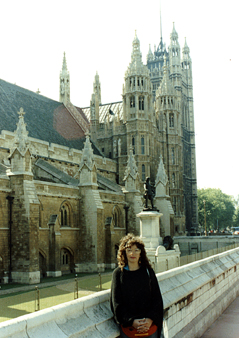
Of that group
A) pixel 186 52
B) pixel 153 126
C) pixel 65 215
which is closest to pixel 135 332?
pixel 65 215

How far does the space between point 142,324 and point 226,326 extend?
306 inches

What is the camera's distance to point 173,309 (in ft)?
28.8

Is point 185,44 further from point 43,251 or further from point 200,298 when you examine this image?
point 200,298

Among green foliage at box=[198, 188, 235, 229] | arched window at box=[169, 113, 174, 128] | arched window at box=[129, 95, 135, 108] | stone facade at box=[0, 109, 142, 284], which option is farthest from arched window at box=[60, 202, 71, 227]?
green foliage at box=[198, 188, 235, 229]

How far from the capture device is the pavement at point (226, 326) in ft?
36.5

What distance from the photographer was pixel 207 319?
1191cm

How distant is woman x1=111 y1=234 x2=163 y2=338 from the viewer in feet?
18.6

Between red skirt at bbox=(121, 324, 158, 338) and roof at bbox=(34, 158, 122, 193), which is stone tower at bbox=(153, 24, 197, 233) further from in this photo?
red skirt at bbox=(121, 324, 158, 338)

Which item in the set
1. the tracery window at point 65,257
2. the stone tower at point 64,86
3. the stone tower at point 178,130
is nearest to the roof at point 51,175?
the tracery window at point 65,257

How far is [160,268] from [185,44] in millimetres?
75941

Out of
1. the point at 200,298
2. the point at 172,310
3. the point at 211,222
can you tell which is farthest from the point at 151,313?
the point at 211,222

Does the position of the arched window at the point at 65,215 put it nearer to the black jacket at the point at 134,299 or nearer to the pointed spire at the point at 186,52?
the black jacket at the point at 134,299

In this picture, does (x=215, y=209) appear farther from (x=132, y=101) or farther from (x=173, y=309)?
(x=173, y=309)

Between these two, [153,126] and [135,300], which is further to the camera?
[153,126]
